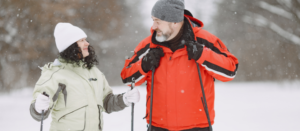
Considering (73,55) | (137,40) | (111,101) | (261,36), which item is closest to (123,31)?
(137,40)

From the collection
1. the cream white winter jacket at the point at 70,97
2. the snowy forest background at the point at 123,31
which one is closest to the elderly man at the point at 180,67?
the cream white winter jacket at the point at 70,97

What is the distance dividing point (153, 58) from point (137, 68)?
0.79 ft

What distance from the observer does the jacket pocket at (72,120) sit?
2146 millimetres

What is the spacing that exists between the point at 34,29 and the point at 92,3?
11.4ft

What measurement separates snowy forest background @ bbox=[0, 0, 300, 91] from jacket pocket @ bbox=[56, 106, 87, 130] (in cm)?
1061

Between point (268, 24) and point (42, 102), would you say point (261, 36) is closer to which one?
point (268, 24)

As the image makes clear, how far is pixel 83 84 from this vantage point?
7.48 feet

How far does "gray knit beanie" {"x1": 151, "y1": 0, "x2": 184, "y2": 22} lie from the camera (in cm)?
228

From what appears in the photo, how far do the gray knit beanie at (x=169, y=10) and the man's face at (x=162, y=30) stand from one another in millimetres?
43

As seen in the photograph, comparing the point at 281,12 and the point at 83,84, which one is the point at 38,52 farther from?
the point at 281,12

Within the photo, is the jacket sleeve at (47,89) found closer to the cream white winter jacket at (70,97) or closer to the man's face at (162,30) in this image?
the cream white winter jacket at (70,97)

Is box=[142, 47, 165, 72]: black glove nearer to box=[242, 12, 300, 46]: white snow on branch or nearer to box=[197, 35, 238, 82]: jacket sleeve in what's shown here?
box=[197, 35, 238, 82]: jacket sleeve

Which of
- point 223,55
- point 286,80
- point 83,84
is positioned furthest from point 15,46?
point 286,80

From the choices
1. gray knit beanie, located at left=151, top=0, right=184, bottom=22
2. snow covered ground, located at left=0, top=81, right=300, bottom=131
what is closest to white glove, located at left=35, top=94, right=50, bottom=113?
gray knit beanie, located at left=151, top=0, right=184, bottom=22
